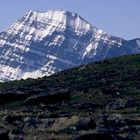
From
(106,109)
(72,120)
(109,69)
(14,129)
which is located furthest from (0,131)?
(109,69)

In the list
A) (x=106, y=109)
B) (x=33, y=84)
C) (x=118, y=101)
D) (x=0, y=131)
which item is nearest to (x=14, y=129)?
(x=0, y=131)

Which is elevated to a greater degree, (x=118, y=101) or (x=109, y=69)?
(x=109, y=69)

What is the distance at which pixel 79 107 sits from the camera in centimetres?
5781

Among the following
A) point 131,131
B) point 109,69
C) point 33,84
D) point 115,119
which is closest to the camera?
point 131,131

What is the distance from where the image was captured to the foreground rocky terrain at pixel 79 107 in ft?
141

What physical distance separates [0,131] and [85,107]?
1802 centimetres

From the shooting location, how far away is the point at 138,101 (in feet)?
197

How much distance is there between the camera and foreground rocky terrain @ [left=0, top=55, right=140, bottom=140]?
141 ft

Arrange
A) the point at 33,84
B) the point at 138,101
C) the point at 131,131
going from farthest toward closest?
the point at 33,84 < the point at 138,101 < the point at 131,131

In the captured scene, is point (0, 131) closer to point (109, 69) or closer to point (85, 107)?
point (85, 107)

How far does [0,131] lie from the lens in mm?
40406

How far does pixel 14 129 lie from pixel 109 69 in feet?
150

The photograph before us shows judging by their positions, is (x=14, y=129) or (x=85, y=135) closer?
(x=85, y=135)

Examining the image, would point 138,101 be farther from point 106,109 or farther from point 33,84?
point 33,84
